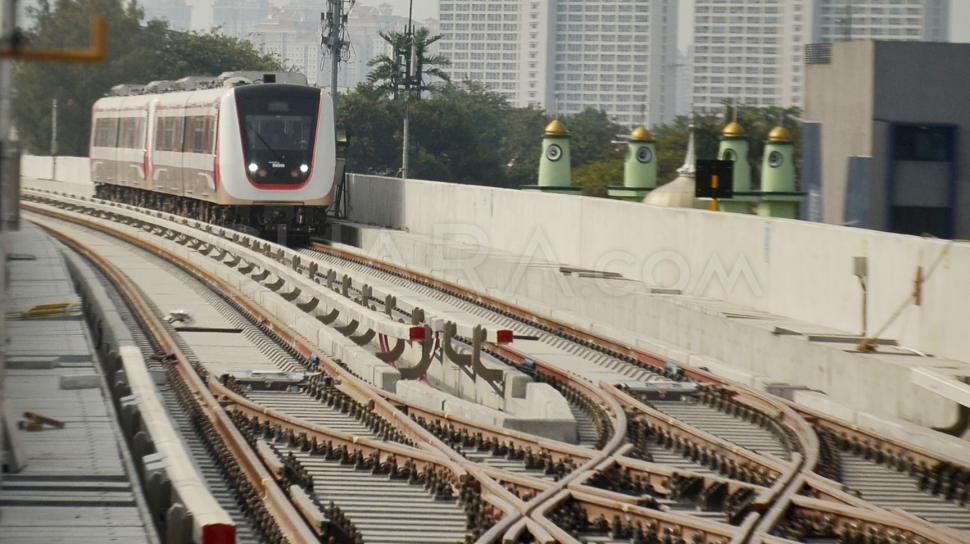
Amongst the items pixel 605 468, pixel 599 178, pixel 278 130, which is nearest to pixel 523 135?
pixel 599 178

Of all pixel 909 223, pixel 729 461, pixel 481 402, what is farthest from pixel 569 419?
pixel 909 223

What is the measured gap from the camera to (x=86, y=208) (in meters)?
50.2

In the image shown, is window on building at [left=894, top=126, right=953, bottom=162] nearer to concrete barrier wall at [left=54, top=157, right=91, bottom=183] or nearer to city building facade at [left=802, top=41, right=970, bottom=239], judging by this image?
city building facade at [left=802, top=41, right=970, bottom=239]

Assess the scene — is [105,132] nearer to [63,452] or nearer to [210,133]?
[210,133]

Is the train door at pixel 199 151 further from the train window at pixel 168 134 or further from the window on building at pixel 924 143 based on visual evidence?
the window on building at pixel 924 143

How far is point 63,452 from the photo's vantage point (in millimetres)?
10266

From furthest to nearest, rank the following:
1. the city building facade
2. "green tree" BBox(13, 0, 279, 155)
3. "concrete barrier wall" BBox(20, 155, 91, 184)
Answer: "green tree" BBox(13, 0, 279, 155), "concrete barrier wall" BBox(20, 155, 91, 184), the city building facade

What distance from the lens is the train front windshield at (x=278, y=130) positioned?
1371 inches

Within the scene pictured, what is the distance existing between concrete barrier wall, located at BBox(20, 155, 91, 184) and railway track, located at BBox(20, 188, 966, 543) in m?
51.3

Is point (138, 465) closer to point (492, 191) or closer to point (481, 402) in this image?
point (481, 402)

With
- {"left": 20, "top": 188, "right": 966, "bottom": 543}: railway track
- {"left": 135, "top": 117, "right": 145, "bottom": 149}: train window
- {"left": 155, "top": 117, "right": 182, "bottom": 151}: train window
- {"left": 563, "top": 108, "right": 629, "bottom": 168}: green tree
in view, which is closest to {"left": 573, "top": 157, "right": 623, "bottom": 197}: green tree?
{"left": 563, "top": 108, "right": 629, "bottom": 168}: green tree

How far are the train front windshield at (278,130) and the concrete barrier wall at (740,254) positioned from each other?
3.03 m

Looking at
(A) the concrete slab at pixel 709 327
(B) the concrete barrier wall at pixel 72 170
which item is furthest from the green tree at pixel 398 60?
(A) the concrete slab at pixel 709 327

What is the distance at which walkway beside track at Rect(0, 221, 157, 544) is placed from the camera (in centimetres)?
844
